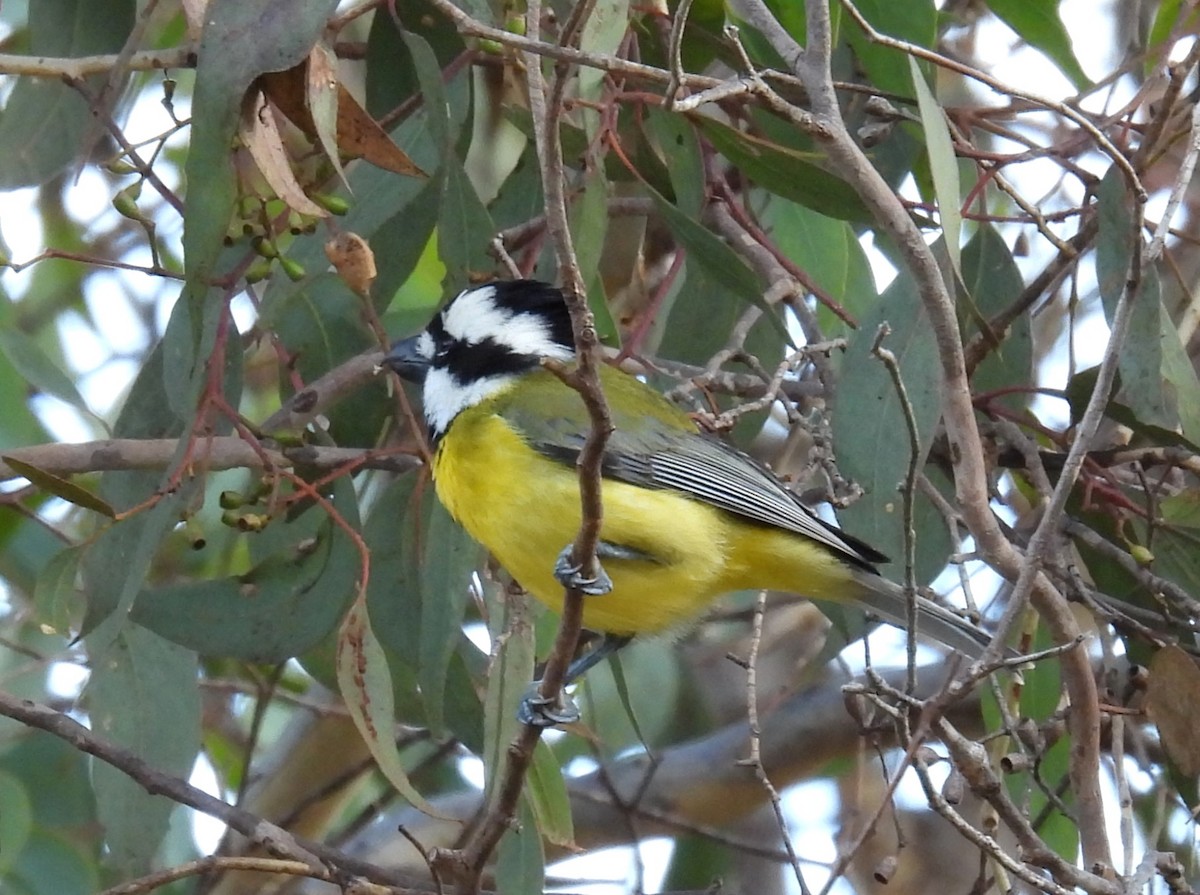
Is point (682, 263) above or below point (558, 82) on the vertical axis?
above

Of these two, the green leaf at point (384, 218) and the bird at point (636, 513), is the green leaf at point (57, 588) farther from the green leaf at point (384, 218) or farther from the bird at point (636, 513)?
the bird at point (636, 513)

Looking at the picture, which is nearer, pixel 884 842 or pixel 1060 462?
pixel 1060 462

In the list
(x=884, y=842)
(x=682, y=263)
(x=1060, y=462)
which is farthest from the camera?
(x=884, y=842)

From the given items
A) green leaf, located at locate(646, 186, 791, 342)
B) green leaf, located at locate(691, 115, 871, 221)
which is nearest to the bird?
green leaf, located at locate(646, 186, 791, 342)

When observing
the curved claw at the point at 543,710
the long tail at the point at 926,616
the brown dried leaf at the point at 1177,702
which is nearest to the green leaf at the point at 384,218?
the curved claw at the point at 543,710

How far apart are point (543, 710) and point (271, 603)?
0.72 meters

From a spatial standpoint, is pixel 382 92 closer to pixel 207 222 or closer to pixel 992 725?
pixel 207 222

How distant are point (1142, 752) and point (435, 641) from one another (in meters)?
1.29

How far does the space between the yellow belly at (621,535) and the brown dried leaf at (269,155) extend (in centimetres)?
69

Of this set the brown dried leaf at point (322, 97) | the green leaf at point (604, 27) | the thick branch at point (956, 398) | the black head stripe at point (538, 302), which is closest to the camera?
the thick branch at point (956, 398)

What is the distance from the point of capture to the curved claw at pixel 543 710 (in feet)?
6.72

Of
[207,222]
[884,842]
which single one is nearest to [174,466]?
[207,222]

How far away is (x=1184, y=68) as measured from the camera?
2211 mm

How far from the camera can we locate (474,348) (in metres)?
2.97
